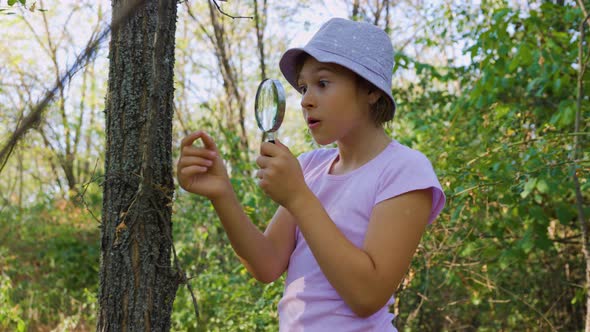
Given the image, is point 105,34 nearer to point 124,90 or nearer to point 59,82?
point 59,82

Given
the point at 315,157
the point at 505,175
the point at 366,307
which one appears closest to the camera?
the point at 366,307

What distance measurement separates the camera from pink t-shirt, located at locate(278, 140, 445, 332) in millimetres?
1360

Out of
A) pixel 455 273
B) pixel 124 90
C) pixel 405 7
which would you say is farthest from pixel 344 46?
pixel 405 7

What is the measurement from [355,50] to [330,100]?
0.41 ft

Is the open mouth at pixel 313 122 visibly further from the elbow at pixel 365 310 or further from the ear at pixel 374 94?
the elbow at pixel 365 310

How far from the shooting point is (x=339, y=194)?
4.83 ft

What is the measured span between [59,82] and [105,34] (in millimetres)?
93

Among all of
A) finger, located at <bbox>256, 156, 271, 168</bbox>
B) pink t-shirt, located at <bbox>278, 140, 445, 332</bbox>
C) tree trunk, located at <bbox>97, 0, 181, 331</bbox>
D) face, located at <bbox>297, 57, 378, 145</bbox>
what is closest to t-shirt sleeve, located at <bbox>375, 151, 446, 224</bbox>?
pink t-shirt, located at <bbox>278, 140, 445, 332</bbox>

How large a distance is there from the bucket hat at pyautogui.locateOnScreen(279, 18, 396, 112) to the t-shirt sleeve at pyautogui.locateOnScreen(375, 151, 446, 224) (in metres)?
0.18

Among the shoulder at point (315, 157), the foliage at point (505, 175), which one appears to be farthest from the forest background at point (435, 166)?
the shoulder at point (315, 157)

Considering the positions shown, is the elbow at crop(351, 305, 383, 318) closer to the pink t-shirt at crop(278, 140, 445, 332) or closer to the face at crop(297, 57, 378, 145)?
the pink t-shirt at crop(278, 140, 445, 332)

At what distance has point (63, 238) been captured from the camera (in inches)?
275

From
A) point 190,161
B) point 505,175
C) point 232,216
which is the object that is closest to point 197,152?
point 190,161

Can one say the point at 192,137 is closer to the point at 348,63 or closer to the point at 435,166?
the point at 348,63
